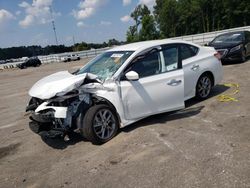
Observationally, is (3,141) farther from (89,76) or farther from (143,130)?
(143,130)

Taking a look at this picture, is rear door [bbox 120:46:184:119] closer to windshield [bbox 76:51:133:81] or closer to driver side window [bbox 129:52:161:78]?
driver side window [bbox 129:52:161:78]

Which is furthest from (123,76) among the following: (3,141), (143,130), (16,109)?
(16,109)

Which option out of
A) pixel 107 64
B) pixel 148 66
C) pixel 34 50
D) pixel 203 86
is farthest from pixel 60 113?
pixel 34 50

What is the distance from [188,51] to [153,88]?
1.78 meters

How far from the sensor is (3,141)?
19.0 feet

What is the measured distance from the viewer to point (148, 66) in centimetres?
549

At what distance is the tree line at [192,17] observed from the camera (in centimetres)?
6097

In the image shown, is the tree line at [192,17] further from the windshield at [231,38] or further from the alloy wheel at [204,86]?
the alloy wheel at [204,86]

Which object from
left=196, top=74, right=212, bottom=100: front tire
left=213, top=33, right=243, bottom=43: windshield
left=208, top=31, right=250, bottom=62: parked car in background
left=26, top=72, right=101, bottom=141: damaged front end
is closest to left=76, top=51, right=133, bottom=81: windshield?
left=26, top=72, right=101, bottom=141: damaged front end

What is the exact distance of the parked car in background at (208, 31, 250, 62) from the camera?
11812 mm

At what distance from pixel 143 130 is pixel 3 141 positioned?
2.94 meters

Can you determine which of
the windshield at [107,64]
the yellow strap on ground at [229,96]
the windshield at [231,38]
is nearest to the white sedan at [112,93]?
the windshield at [107,64]

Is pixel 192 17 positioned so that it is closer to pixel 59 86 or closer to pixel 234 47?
pixel 234 47

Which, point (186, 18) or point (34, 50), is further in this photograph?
point (34, 50)
